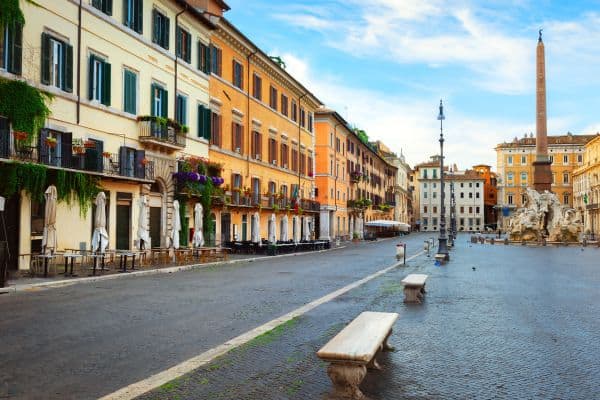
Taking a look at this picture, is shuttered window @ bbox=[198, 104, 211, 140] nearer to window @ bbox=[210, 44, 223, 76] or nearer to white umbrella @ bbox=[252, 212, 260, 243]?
window @ bbox=[210, 44, 223, 76]

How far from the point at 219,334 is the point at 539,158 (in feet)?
178

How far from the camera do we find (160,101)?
91.5 ft

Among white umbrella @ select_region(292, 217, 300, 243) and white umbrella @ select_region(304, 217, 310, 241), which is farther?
white umbrella @ select_region(304, 217, 310, 241)

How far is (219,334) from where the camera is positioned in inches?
368

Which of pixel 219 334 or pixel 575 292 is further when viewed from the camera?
pixel 575 292

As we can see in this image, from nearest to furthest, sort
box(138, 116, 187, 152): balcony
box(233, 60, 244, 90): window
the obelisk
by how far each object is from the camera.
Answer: box(138, 116, 187, 152): balcony → box(233, 60, 244, 90): window → the obelisk

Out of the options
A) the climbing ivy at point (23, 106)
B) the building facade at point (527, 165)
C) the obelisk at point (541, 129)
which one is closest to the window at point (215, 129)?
the climbing ivy at point (23, 106)

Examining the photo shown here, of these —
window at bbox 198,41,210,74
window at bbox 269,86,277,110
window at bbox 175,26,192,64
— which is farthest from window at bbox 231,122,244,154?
window at bbox 175,26,192,64

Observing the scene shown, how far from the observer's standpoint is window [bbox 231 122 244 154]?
36.3m

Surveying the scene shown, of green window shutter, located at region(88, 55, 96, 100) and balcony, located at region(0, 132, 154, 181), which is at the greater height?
green window shutter, located at region(88, 55, 96, 100)

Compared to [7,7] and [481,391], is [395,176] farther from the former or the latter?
[481,391]

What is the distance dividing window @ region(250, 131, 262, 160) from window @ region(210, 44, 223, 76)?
6272 millimetres

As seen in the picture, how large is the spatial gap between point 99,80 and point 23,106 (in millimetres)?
4835

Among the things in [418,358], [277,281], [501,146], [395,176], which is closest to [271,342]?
[418,358]
